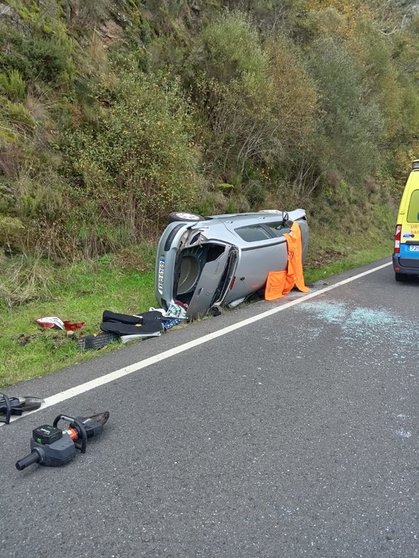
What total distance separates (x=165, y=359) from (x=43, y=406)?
4.64 ft

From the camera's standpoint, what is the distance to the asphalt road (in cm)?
244

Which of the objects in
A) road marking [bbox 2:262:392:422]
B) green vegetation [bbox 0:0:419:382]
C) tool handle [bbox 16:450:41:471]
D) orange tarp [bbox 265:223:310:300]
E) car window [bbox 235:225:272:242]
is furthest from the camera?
green vegetation [bbox 0:0:419:382]

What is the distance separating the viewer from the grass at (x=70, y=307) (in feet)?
16.6

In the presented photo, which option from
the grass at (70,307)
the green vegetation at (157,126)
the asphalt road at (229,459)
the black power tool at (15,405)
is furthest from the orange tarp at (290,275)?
the black power tool at (15,405)

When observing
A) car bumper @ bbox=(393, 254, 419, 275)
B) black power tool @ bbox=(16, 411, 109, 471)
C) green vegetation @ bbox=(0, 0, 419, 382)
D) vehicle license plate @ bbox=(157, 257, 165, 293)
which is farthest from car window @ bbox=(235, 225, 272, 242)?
black power tool @ bbox=(16, 411, 109, 471)

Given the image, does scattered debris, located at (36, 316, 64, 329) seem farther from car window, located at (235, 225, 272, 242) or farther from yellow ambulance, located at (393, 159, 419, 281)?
yellow ambulance, located at (393, 159, 419, 281)

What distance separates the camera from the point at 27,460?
2947 millimetres

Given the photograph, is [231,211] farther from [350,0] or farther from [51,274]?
[350,0]

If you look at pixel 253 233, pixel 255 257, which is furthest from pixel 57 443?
pixel 253 233

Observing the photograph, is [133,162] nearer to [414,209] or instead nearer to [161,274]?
[161,274]

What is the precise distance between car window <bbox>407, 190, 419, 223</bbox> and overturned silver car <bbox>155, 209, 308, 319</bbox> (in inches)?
119

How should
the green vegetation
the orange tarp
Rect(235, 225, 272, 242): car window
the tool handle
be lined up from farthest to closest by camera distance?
the green vegetation, the orange tarp, Rect(235, 225, 272, 242): car window, the tool handle

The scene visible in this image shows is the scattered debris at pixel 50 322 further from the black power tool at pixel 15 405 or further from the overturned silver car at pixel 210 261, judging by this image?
the black power tool at pixel 15 405

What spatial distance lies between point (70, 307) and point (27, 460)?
4087 millimetres
